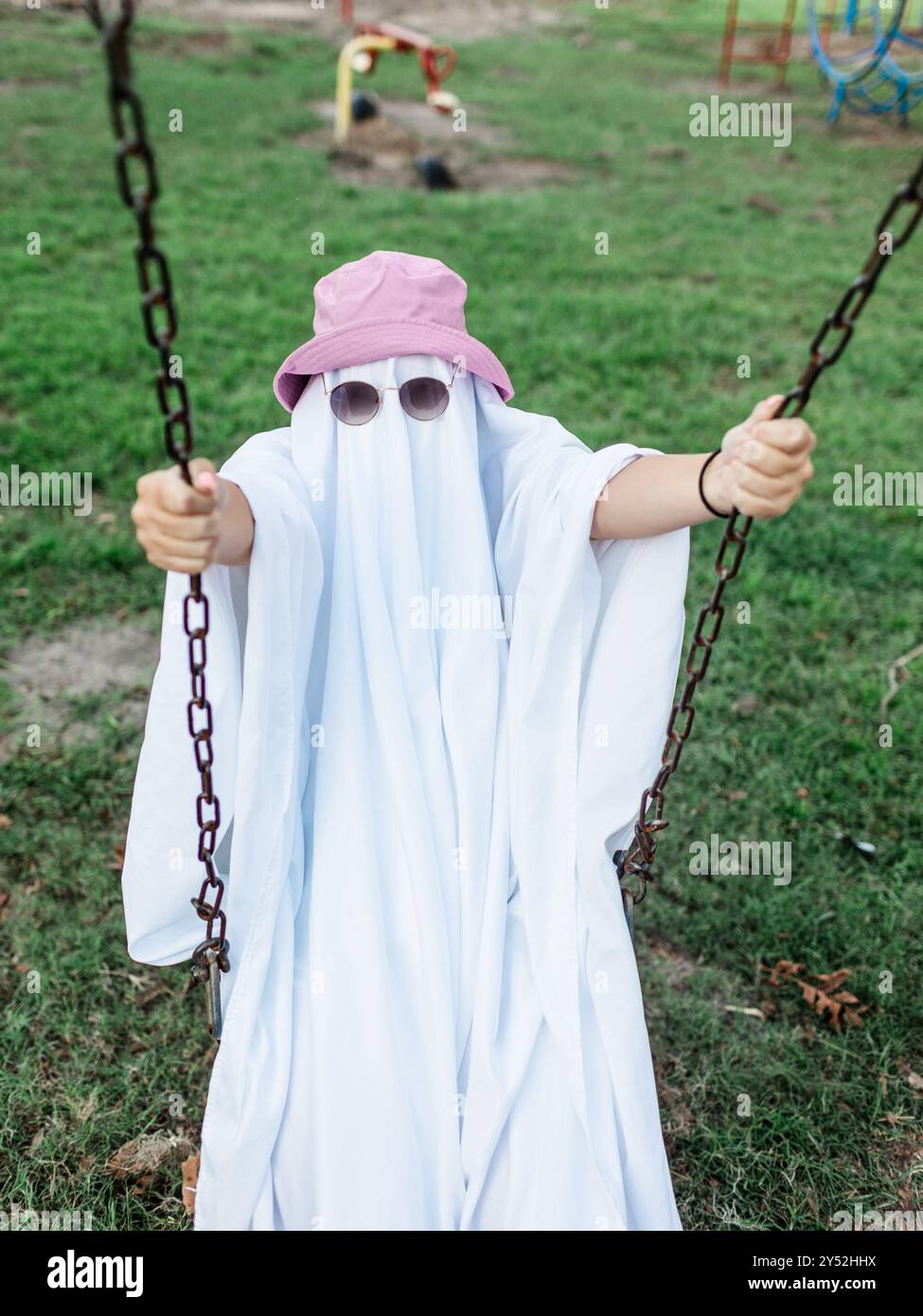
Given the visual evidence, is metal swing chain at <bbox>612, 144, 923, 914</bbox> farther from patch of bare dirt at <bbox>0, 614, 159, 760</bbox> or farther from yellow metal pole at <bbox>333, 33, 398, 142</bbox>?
yellow metal pole at <bbox>333, 33, 398, 142</bbox>

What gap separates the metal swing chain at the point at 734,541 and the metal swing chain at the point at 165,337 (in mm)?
871

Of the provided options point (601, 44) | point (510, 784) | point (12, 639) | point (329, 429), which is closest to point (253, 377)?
point (12, 639)

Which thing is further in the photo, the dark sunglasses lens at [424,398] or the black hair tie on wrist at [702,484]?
the dark sunglasses lens at [424,398]

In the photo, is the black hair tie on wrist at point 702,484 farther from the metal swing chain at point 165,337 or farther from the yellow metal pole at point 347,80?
the yellow metal pole at point 347,80

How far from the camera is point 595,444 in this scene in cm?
575

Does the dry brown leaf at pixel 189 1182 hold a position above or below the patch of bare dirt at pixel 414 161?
below

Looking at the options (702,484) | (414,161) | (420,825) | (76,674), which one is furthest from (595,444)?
(414,161)

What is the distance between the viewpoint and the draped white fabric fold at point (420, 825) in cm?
207

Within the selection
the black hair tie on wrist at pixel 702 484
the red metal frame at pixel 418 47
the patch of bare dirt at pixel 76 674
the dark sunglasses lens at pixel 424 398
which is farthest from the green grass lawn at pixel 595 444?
the dark sunglasses lens at pixel 424 398

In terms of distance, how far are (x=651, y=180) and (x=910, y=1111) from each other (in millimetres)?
8857

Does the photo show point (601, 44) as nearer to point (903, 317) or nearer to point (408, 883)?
point (903, 317)

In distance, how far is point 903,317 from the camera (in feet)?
24.8

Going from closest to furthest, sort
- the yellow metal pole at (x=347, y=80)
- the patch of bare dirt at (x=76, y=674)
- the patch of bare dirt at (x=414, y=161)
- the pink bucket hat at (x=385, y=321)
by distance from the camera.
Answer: the pink bucket hat at (x=385, y=321) < the patch of bare dirt at (x=76, y=674) < the patch of bare dirt at (x=414, y=161) < the yellow metal pole at (x=347, y=80)

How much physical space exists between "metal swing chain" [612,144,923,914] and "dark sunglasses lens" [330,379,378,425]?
80 centimetres
